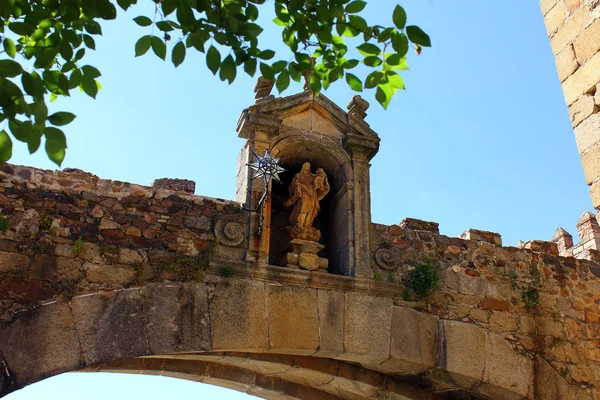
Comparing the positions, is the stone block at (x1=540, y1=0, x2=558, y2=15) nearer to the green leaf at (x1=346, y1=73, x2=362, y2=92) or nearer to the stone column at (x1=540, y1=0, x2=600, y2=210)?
the stone column at (x1=540, y1=0, x2=600, y2=210)

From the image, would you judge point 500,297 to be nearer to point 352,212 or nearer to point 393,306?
point 393,306

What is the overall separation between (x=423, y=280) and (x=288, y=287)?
4.49ft

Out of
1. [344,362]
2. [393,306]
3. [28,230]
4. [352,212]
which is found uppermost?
[352,212]

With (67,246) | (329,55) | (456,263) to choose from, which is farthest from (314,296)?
(329,55)

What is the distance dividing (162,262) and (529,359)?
3.65 metres

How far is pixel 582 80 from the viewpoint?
14.0 ft

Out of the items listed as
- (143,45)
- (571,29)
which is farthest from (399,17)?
(571,29)

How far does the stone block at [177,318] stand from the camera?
18.0ft

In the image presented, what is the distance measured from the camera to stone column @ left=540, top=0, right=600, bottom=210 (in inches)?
163

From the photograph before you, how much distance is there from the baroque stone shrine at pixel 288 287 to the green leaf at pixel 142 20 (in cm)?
258

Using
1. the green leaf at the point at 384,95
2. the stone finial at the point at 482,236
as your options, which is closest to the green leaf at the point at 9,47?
the green leaf at the point at 384,95

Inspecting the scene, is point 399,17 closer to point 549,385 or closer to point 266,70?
point 266,70

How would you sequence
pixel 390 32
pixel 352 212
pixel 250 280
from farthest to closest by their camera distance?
pixel 352 212, pixel 250 280, pixel 390 32

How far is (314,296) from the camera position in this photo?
6.12 m
